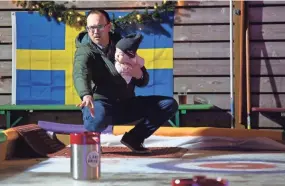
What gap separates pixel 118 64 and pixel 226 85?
2957 mm

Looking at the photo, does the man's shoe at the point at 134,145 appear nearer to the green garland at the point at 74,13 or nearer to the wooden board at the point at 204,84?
the wooden board at the point at 204,84

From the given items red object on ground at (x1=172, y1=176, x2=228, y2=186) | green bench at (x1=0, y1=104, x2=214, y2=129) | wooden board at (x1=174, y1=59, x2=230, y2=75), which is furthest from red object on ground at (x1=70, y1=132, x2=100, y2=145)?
wooden board at (x1=174, y1=59, x2=230, y2=75)

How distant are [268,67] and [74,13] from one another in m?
2.26

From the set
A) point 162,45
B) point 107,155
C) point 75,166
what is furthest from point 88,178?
point 162,45

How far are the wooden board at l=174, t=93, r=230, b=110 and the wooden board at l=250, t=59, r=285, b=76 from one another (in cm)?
44

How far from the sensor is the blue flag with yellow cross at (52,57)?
6.53 meters

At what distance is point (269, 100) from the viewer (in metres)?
6.49

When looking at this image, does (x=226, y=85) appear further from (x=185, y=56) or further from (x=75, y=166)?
(x=75, y=166)

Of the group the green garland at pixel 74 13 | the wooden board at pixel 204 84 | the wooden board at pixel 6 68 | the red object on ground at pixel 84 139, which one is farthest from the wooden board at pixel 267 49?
the red object on ground at pixel 84 139

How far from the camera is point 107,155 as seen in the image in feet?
12.3

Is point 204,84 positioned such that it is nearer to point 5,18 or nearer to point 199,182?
point 5,18

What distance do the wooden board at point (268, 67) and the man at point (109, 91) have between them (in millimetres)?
2788

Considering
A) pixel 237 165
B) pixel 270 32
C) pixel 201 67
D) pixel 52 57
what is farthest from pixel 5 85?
pixel 237 165

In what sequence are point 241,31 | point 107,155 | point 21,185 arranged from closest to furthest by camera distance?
point 21,185 → point 107,155 → point 241,31
